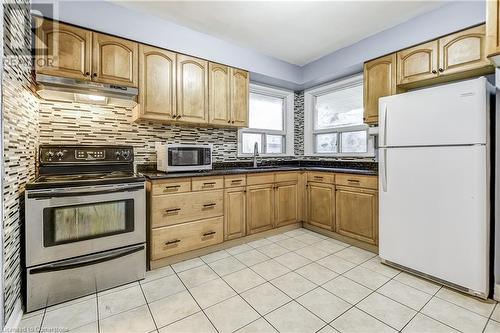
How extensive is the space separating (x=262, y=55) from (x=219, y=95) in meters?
1.01

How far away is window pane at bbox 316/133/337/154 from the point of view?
13.0ft

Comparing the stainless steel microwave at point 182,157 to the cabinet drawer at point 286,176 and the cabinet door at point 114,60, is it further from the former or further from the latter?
the cabinet drawer at point 286,176

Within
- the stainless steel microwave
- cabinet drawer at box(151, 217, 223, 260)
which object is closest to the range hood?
the stainless steel microwave

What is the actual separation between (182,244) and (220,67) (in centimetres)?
219

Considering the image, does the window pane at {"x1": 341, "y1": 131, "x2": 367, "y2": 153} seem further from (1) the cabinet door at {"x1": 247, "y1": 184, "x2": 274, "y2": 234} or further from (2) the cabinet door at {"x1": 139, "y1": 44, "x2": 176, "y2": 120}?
(2) the cabinet door at {"x1": 139, "y1": 44, "x2": 176, "y2": 120}

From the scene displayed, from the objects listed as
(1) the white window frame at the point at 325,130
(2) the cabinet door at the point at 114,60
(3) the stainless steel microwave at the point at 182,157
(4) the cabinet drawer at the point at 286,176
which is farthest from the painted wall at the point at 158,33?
(4) the cabinet drawer at the point at 286,176

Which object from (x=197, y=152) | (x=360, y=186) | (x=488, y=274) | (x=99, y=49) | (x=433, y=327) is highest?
(x=99, y=49)

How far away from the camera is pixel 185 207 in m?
2.52

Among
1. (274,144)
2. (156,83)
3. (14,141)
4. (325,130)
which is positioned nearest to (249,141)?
(274,144)

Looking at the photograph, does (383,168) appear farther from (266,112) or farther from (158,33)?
(158,33)

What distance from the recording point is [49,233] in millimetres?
1771

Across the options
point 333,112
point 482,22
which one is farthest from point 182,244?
point 482,22

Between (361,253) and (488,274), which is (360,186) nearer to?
(361,253)

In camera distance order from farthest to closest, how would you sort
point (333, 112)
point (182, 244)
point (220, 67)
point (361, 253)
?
point (333, 112)
point (220, 67)
point (361, 253)
point (182, 244)
